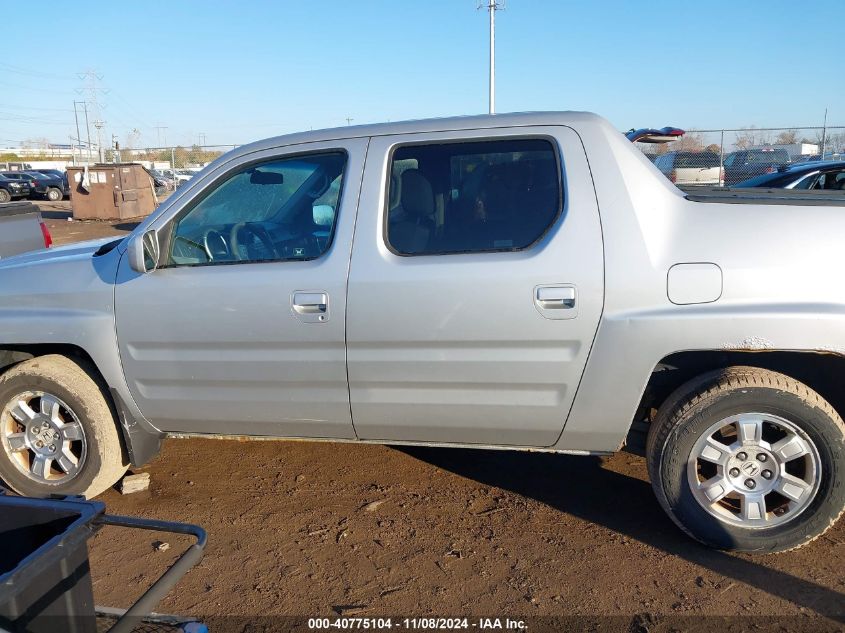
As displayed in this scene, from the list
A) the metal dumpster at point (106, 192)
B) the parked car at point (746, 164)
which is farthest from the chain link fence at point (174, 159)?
the parked car at point (746, 164)

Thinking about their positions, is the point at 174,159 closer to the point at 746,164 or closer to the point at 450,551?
the point at 746,164

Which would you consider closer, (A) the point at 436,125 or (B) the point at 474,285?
(B) the point at 474,285

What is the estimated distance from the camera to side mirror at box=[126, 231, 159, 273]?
3.38 m

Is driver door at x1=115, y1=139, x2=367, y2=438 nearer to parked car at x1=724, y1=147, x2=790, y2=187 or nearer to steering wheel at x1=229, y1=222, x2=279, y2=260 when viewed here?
steering wheel at x1=229, y1=222, x2=279, y2=260

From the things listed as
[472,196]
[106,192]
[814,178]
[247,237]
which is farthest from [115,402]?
[106,192]

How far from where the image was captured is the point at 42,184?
32.4m

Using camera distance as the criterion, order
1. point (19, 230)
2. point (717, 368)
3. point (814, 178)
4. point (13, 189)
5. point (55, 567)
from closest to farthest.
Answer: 1. point (55, 567)
2. point (717, 368)
3. point (19, 230)
4. point (814, 178)
5. point (13, 189)

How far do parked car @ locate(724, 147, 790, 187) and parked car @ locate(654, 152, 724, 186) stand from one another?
2.33 ft

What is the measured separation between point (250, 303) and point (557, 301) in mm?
1443

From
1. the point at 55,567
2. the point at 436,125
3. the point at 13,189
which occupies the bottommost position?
the point at 55,567

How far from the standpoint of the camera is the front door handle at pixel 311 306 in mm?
3232

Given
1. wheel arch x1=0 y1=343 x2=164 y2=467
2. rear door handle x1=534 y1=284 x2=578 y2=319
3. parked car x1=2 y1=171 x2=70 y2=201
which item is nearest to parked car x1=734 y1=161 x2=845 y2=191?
rear door handle x1=534 y1=284 x2=578 y2=319

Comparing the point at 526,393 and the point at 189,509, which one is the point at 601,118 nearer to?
the point at 526,393

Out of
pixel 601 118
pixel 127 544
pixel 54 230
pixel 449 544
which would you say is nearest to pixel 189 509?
pixel 127 544
